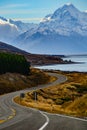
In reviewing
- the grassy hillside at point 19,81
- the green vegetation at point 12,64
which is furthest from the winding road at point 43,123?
the green vegetation at point 12,64

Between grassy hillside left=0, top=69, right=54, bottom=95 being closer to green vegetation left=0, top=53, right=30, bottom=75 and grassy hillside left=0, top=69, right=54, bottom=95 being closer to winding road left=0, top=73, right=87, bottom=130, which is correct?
green vegetation left=0, top=53, right=30, bottom=75

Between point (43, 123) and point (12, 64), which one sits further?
point (12, 64)

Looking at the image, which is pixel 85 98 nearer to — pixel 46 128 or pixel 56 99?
pixel 46 128

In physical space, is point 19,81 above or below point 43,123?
below

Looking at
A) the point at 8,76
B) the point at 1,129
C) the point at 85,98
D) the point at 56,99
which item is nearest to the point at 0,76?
the point at 8,76

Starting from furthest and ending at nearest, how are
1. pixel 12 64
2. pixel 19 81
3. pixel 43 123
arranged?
pixel 12 64, pixel 19 81, pixel 43 123

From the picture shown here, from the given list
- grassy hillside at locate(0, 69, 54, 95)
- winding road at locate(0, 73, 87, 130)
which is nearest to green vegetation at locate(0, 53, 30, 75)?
grassy hillside at locate(0, 69, 54, 95)

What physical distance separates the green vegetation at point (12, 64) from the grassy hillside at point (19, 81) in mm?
4202

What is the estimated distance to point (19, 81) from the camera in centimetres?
17150

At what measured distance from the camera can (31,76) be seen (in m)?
190

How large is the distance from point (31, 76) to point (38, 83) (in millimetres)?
8818

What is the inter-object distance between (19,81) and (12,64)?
1520cm

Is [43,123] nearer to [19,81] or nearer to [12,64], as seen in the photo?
[19,81]

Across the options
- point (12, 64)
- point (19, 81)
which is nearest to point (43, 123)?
point (19, 81)
